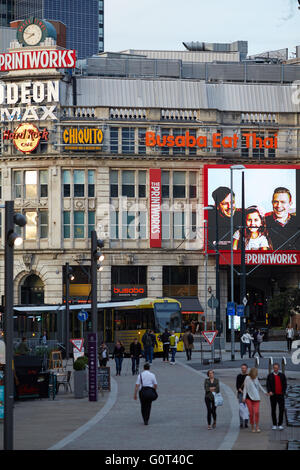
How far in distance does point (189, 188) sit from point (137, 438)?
60.7 m

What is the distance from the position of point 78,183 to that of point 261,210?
14218 millimetres

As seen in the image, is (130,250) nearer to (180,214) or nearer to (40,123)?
(180,214)

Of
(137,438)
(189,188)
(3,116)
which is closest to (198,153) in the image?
(189,188)

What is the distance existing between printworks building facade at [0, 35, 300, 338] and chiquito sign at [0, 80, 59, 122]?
0.09 m

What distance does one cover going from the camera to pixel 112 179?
83500mm

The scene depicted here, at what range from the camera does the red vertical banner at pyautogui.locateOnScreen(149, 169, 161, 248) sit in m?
82.5

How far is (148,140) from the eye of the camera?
82.4m

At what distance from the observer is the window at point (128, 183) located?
83306 millimetres

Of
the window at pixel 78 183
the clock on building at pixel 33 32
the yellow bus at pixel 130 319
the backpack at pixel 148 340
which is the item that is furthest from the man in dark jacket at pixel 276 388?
the clock on building at pixel 33 32

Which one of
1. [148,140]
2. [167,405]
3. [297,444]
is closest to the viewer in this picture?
[297,444]

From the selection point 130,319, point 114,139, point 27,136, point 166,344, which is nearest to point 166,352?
point 166,344

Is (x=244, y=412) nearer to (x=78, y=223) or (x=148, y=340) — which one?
(x=148, y=340)

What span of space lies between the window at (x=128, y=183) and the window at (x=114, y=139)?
1930mm

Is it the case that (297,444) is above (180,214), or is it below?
below
